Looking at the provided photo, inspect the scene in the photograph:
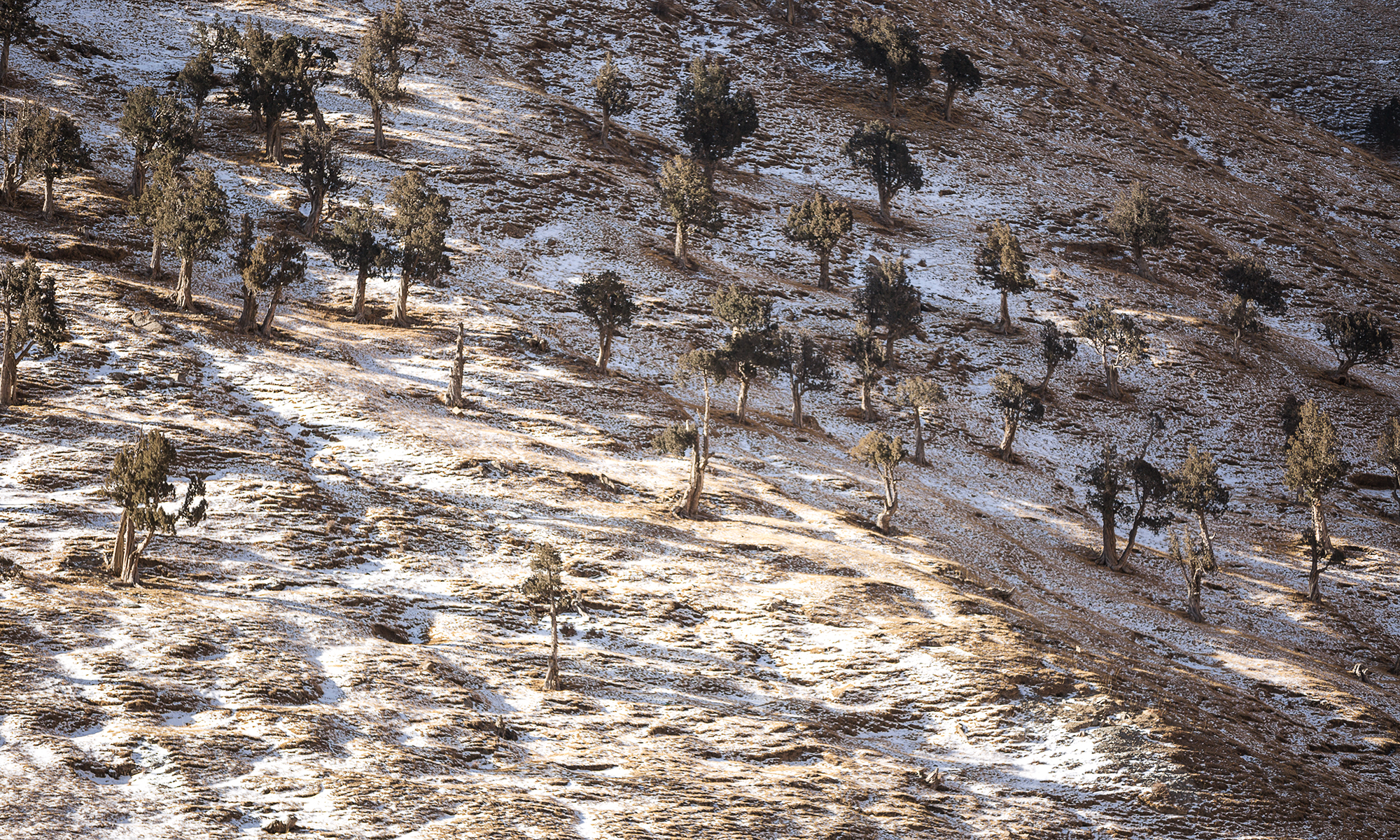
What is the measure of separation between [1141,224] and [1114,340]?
18932 millimetres

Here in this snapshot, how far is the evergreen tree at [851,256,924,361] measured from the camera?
6350 cm

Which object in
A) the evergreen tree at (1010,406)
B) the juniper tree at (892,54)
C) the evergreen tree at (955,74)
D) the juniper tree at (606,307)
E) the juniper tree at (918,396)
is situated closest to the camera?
the juniper tree at (918,396)

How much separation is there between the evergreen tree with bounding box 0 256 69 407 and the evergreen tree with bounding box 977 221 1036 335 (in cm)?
5974

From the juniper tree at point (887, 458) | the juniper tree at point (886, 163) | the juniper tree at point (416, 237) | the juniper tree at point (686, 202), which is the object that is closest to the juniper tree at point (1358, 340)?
the juniper tree at point (886, 163)

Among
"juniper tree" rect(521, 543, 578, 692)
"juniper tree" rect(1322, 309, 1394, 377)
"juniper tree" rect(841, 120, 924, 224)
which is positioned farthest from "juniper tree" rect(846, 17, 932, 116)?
"juniper tree" rect(521, 543, 578, 692)

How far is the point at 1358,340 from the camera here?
219ft

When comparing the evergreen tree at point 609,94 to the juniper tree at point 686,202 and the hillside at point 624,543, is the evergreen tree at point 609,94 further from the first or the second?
the juniper tree at point 686,202

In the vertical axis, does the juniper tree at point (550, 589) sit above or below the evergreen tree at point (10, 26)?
below

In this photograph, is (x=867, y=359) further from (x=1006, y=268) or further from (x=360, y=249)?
(x=360, y=249)

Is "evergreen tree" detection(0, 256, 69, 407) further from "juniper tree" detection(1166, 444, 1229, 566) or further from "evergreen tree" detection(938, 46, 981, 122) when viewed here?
"evergreen tree" detection(938, 46, 981, 122)

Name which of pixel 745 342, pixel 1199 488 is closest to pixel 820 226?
pixel 745 342

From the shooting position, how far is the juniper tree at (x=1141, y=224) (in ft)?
258

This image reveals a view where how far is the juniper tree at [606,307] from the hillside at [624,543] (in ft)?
8.47

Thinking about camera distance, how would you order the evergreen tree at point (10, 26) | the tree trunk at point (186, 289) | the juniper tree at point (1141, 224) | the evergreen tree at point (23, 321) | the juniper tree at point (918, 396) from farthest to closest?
the juniper tree at point (1141, 224), the evergreen tree at point (10, 26), the juniper tree at point (918, 396), the tree trunk at point (186, 289), the evergreen tree at point (23, 321)
